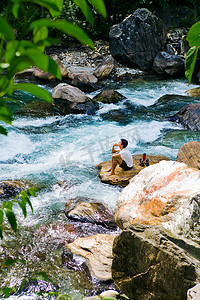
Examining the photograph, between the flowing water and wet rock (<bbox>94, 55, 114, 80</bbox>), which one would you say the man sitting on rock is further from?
wet rock (<bbox>94, 55, 114, 80</bbox>)

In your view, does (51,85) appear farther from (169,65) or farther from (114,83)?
(169,65)

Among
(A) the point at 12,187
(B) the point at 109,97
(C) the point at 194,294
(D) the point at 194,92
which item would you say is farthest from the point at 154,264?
(D) the point at 194,92

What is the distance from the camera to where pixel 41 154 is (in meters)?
7.90

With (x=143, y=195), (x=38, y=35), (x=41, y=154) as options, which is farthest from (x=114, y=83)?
(x=38, y=35)

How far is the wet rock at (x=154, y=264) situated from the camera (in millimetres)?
2727

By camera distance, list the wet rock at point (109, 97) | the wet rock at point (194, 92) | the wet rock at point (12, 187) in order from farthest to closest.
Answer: the wet rock at point (194, 92) → the wet rock at point (109, 97) → the wet rock at point (12, 187)

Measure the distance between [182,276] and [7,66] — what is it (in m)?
2.79

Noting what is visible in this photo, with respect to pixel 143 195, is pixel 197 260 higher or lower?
higher

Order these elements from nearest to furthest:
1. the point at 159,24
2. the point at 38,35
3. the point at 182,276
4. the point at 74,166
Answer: the point at 38,35 → the point at 182,276 → the point at 74,166 → the point at 159,24

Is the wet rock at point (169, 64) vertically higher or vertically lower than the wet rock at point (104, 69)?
lower

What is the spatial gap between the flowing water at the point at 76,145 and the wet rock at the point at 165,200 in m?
1.16

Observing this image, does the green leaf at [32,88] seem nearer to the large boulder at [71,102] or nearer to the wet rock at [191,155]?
the wet rock at [191,155]

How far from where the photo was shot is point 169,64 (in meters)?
14.8

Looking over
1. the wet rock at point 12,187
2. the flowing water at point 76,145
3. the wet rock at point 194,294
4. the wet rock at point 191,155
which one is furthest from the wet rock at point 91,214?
the wet rock at point 194,294
